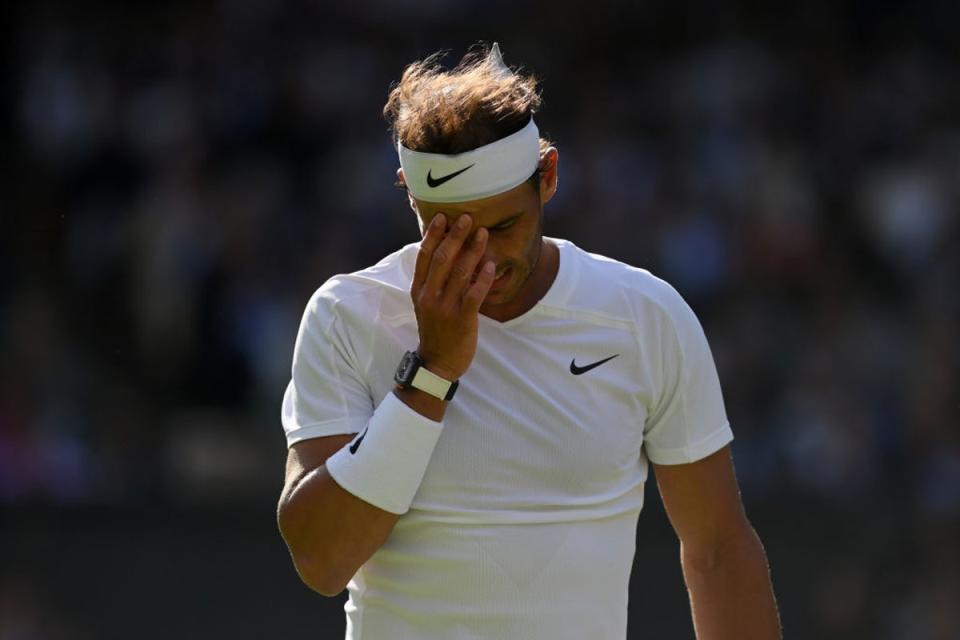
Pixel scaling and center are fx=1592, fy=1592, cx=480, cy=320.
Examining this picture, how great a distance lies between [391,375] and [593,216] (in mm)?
6495

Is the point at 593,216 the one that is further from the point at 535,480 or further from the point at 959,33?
the point at 535,480

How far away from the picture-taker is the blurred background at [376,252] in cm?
797

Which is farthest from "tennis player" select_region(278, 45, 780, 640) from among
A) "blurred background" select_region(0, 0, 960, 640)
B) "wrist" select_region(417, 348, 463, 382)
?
"blurred background" select_region(0, 0, 960, 640)

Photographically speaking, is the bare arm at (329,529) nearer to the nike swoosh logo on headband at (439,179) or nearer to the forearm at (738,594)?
the nike swoosh logo on headband at (439,179)

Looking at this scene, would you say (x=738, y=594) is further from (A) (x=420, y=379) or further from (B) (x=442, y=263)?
(B) (x=442, y=263)

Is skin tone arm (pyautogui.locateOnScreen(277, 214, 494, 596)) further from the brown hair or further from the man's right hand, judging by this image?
the brown hair

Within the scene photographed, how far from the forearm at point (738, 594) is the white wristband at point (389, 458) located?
1.95ft

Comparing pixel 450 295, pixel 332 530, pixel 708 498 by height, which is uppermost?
pixel 450 295

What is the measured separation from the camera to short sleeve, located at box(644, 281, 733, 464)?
9.19ft

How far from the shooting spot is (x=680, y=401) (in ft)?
9.19

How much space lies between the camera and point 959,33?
34.9 ft

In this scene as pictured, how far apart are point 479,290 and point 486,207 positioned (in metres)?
0.18

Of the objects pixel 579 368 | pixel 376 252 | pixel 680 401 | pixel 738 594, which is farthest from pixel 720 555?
pixel 376 252

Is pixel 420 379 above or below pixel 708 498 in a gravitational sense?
above
